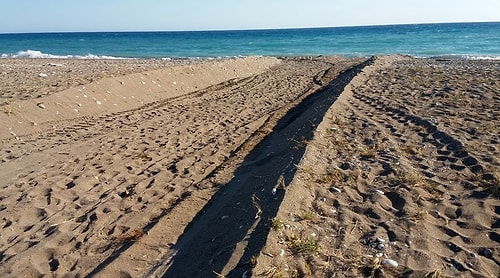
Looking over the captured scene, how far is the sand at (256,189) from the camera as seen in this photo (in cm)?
404

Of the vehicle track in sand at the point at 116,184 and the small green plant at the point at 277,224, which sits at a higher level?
the small green plant at the point at 277,224

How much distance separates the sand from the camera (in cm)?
404

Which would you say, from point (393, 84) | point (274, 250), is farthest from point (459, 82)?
point (274, 250)

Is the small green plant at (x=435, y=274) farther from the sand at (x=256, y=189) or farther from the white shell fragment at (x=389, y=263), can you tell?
the white shell fragment at (x=389, y=263)

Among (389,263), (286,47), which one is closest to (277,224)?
(389,263)

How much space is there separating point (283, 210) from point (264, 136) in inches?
177

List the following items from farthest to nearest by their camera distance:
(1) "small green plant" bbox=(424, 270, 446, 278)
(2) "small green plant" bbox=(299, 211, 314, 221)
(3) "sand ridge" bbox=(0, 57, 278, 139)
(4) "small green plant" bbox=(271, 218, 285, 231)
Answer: (3) "sand ridge" bbox=(0, 57, 278, 139), (2) "small green plant" bbox=(299, 211, 314, 221), (4) "small green plant" bbox=(271, 218, 285, 231), (1) "small green plant" bbox=(424, 270, 446, 278)

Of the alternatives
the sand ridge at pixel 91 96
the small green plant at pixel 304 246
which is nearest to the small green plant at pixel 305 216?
the small green plant at pixel 304 246

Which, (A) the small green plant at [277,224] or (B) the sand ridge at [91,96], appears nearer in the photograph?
(A) the small green plant at [277,224]

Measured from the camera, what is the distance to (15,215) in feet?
18.1

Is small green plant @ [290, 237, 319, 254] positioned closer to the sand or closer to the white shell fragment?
the sand

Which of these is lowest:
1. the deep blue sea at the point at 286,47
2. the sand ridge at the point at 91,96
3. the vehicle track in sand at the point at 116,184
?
the deep blue sea at the point at 286,47

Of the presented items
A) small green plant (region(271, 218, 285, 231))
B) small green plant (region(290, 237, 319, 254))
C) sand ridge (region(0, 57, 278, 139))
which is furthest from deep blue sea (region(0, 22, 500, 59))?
small green plant (region(290, 237, 319, 254))

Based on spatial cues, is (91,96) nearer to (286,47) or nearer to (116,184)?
(116,184)
